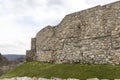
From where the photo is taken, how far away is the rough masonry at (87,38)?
1933cm

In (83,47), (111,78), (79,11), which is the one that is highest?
(79,11)

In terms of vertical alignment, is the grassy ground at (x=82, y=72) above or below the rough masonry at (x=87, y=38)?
below

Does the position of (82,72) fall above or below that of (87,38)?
below

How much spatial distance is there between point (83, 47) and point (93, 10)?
9.72ft

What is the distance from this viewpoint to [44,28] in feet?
94.0

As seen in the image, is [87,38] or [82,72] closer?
[82,72]

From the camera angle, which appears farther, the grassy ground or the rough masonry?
the rough masonry

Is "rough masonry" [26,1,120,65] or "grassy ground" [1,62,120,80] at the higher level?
"rough masonry" [26,1,120,65]

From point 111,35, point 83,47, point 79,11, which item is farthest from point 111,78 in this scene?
point 79,11

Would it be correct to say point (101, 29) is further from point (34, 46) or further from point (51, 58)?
point (34, 46)

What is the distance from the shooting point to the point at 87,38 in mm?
21531

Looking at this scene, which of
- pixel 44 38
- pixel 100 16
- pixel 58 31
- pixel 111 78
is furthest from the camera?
pixel 44 38

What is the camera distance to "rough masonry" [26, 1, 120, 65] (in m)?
19.3

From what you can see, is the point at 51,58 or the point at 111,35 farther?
the point at 51,58
